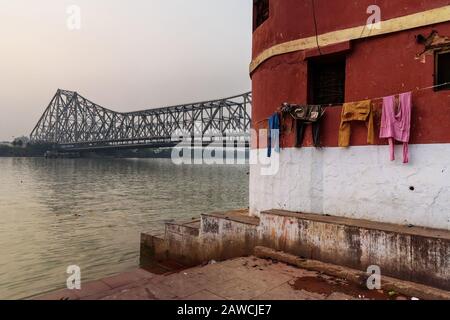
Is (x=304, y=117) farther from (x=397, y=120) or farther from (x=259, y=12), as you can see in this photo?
(x=259, y=12)

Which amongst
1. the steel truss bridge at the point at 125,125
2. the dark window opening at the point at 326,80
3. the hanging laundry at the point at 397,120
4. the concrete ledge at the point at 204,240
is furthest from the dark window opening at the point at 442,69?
the steel truss bridge at the point at 125,125

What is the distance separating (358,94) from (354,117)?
488 mm

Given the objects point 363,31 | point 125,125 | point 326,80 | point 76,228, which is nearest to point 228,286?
point 326,80

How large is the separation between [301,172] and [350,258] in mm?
1997

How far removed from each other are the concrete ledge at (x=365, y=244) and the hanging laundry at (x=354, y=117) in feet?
4.66

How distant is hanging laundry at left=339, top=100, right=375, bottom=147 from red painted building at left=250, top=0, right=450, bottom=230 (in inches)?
4.6

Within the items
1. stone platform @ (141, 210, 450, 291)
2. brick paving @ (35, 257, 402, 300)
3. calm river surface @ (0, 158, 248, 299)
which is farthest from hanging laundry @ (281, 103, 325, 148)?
calm river surface @ (0, 158, 248, 299)

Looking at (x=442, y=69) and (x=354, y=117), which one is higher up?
(x=442, y=69)

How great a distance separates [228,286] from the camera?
508 cm

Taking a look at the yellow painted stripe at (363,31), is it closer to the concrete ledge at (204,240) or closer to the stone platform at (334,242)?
the stone platform at (334,242)

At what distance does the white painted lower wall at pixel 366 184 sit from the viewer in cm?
522

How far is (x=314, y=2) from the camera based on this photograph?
261 inches
